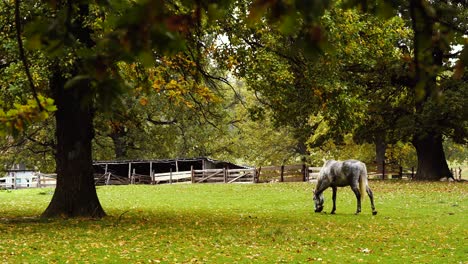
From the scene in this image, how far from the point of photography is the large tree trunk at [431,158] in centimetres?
3525

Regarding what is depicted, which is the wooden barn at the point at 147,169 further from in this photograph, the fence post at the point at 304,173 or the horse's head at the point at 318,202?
the horse's head at the point at 318,202

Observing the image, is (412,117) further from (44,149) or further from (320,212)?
(44,149)

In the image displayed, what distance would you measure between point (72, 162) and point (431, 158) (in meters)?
25.8

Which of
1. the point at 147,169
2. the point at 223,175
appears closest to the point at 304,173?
the point at 223,175

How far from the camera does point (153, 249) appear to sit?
10711 millimetres

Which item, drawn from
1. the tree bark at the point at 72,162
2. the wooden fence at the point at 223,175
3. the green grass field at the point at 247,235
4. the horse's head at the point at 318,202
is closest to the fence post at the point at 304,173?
the wooden fence at the point at 223,175

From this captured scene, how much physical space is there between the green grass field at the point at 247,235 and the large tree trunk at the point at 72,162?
2.41 feet

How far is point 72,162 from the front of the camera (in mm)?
16062

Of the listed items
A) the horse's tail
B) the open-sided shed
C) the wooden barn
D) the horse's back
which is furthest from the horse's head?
the open-sided shed

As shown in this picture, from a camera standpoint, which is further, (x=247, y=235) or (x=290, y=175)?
(x=290, y=175)

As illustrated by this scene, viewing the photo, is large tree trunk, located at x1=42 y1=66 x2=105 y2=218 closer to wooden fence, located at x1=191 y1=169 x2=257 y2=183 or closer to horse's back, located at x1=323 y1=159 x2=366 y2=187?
horse's back, located at x1=323 y1=159 x2=366 y2=187

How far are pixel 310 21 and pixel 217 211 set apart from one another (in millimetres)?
17817

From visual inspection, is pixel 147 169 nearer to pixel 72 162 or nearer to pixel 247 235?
pixel 72 162

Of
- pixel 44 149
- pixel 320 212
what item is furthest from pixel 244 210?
pixel 44 149
